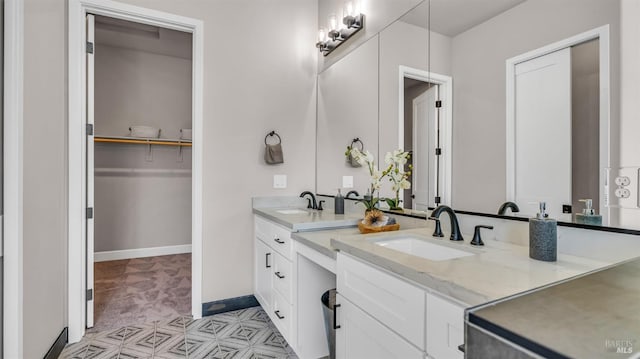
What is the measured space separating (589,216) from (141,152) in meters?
4.48

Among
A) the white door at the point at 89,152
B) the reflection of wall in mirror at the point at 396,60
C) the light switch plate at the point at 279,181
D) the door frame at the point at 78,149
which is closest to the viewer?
the reflection of wall in mirror at the point at 396,60

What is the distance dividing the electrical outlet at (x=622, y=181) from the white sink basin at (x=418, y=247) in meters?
0.57

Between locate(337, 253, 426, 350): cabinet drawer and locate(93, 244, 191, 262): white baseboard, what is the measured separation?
3.68 metres

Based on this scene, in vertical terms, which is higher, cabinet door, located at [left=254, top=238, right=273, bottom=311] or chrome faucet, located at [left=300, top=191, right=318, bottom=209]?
chrome faucet, located at [left=300, top=191, right=318, bottom=209]

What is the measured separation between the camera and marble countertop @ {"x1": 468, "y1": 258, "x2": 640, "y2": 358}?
0.32 m

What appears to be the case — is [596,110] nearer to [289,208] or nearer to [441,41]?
[441,41]

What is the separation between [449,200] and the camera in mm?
1562

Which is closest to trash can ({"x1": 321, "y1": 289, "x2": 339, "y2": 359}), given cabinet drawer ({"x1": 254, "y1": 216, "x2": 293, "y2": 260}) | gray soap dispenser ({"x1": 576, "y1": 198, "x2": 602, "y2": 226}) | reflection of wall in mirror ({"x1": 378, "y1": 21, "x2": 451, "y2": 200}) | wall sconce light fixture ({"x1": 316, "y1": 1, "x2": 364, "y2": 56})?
cabinet drawer ({"x1": 254, "y1": 216, "x2": 293, "y2": 260})

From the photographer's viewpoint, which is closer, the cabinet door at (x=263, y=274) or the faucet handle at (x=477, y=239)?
Answer: the faucet handle at (x=477, y=239)

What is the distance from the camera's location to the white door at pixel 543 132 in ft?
3.53

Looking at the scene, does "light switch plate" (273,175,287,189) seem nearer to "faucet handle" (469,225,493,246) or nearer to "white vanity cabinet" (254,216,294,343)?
"white vanity cabinet" (254,216,294,343)

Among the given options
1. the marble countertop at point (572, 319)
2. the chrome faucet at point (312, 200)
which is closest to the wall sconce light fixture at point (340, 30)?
the chrome faucet at point (312, 200)

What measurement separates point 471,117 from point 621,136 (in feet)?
1.85

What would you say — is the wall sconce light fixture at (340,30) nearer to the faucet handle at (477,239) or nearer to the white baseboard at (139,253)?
the faucet handle at (477,239)
